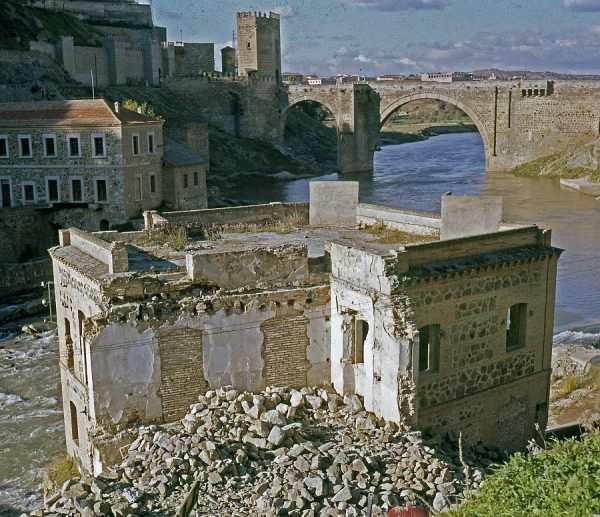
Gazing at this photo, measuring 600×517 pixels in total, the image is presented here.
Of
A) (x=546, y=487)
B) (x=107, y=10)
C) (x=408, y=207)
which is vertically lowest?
(x=408, y=207)

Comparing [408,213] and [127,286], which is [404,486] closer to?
[127,286]

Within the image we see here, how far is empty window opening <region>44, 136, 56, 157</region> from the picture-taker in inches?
1401

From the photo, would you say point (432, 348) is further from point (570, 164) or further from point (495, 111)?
point (495, 111)

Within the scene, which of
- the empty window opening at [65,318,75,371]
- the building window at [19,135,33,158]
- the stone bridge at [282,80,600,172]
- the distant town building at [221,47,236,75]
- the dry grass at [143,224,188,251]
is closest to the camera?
the empty window opening at [65,318,75,371]

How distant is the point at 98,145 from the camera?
1403 inches

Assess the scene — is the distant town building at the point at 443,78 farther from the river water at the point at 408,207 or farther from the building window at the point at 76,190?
the building window at the point at 76,190

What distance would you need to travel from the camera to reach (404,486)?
11805mm

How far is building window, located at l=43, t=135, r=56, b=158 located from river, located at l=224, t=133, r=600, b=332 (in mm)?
18653

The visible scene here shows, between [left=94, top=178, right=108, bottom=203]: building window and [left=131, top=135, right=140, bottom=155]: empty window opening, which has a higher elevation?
[left=131, top=135, right=140, bottom=155]: empty window opening

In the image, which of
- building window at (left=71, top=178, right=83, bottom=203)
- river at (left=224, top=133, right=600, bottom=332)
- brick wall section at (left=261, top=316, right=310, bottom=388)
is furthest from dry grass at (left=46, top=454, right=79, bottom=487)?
building window at (left=71, top=178, right=83, bottom=203)

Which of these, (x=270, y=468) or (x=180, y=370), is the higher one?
(x=180, y=370)

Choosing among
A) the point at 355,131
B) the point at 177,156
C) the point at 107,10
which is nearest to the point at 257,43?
the point at 355,131

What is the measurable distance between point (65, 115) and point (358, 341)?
81.7ft

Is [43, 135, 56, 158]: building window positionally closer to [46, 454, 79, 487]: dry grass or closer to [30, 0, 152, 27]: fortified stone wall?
[46, 454, 79, 487]: dry grass
